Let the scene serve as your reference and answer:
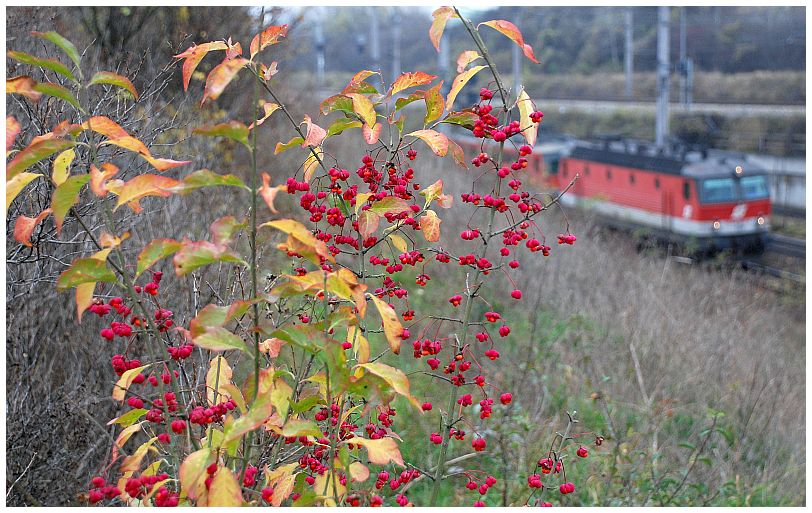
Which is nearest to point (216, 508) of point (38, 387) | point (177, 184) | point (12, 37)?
point (177, 184)

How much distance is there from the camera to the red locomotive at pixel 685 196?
1452 cm

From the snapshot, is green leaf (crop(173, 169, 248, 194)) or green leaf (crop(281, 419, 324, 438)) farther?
green leaf (crop(281, 419, 324, 438))

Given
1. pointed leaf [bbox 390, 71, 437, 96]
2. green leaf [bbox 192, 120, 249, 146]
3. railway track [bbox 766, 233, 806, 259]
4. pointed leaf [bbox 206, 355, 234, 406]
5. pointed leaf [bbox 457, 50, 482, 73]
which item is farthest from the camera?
railway track [bbox 766, 233, 806, 259]

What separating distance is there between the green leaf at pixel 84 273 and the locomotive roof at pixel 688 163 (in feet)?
46.2

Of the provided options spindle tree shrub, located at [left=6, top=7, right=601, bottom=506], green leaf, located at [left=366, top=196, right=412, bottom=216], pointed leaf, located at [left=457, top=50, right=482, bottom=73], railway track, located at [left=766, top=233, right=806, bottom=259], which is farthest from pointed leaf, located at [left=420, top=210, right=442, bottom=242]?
railway track, located at [left=766, top=233, right=806, bottom=259]

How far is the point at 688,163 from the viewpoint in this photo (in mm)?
14719

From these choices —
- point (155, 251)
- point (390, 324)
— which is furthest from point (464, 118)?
point (155, 251)

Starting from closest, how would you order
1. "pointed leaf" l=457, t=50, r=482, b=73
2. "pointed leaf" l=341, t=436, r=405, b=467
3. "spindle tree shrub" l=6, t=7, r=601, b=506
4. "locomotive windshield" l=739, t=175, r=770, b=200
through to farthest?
"spindle tree shrub" l=6, t=7, r=601, b=506 → "pointed leaf" l=341, t=436, r=405, b=467 → "pointed leaf" l=457, t=50, r=482, b=73 → "locomotive windshield" l=739, t=175, r=770, b=200

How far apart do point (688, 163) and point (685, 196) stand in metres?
0.59

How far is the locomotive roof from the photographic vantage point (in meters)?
14.5

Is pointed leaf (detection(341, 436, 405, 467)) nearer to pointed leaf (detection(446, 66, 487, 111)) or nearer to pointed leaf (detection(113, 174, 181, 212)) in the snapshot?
pointed leaf (detection(113, 174, 181, 212))

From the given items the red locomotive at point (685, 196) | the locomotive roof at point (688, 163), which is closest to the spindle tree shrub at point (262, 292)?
the red locomotive at point (685, 196)

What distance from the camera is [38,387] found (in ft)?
12.0

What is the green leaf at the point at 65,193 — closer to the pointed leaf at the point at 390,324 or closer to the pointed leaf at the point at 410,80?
the pointed leaf at the point at 390,324
